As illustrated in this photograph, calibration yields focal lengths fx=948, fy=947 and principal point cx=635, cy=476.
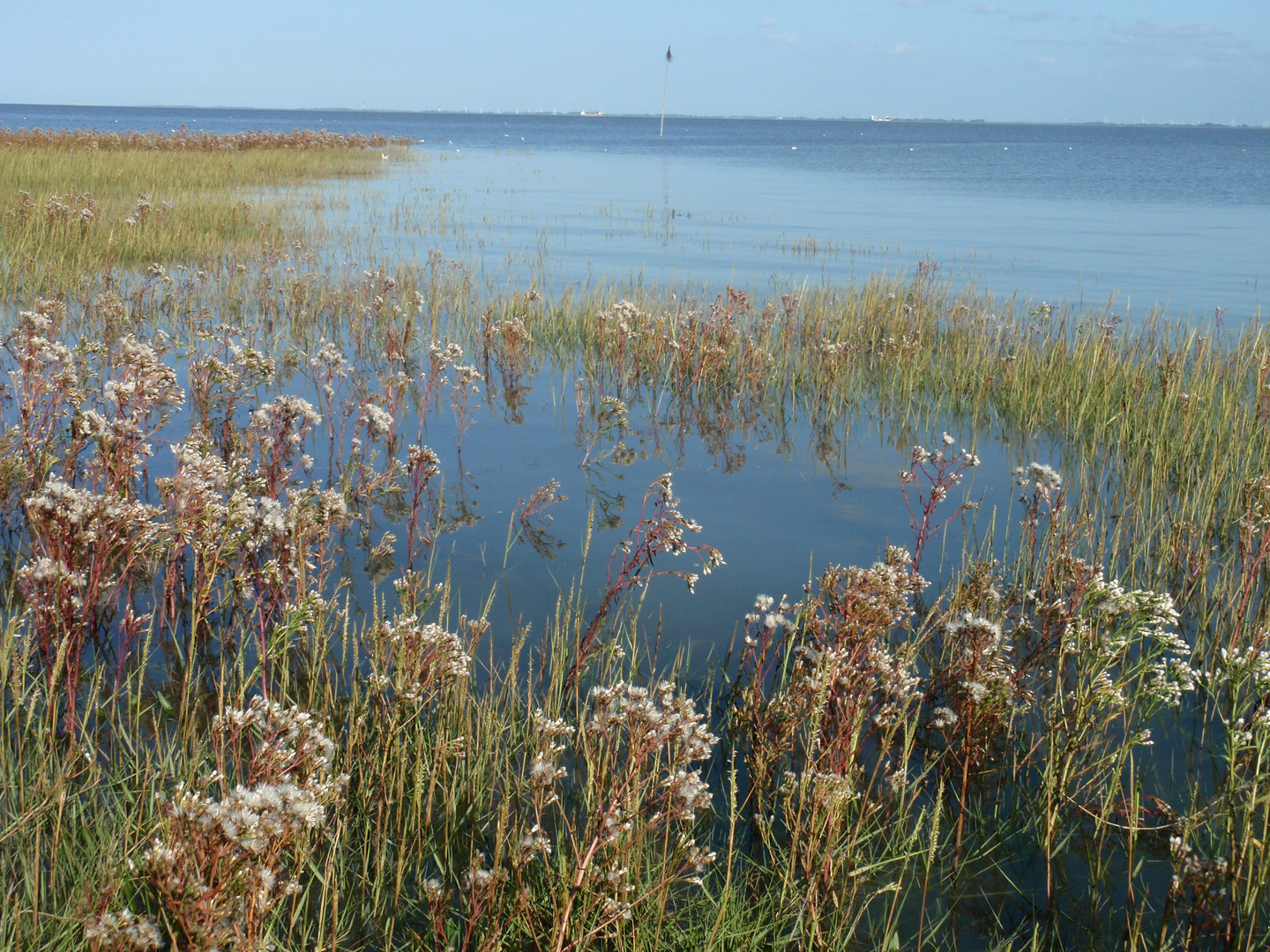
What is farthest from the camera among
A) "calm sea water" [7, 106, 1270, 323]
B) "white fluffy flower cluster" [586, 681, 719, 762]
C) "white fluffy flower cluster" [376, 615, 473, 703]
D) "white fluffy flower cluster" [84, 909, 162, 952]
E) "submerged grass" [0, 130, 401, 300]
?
"calm sea water" [7, 106, 1270, 323]

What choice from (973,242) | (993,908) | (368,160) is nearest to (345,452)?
(993,908)

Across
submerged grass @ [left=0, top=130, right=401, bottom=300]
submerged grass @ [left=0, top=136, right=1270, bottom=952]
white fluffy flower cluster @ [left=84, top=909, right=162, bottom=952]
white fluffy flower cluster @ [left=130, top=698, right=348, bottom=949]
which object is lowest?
submerged grass @ [left=0, top=136, right=1270, bottom=952]

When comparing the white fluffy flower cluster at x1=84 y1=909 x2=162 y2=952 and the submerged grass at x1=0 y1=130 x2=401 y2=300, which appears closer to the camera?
the white fluffy flower cluster at x1=84 y1=909 x2=162 y2=952

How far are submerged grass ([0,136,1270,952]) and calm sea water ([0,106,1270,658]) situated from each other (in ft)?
1.04

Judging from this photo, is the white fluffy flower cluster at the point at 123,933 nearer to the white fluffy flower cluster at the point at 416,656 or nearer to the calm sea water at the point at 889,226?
the white fluffy flower cluster at the point at 416,656

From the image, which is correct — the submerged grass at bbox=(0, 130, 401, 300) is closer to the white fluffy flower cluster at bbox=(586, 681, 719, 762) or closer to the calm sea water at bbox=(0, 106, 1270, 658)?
the calm sea water at bbox=(0, 106, 1270, 658)

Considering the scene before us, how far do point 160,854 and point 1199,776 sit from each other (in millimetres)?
3790

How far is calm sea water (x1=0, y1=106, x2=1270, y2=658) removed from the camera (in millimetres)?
5742

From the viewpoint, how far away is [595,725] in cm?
255

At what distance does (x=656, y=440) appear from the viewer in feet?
26.2

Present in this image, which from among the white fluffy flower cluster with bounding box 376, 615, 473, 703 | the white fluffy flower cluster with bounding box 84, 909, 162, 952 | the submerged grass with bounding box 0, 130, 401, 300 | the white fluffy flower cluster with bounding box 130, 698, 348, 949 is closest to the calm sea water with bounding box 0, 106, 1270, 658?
the white fluffy flower cluster with bounding box 376, 615, 473, 703

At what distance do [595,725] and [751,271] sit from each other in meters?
14.9

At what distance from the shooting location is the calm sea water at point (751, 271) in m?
5.74

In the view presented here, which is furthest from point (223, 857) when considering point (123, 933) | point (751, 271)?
point (751, 271)
